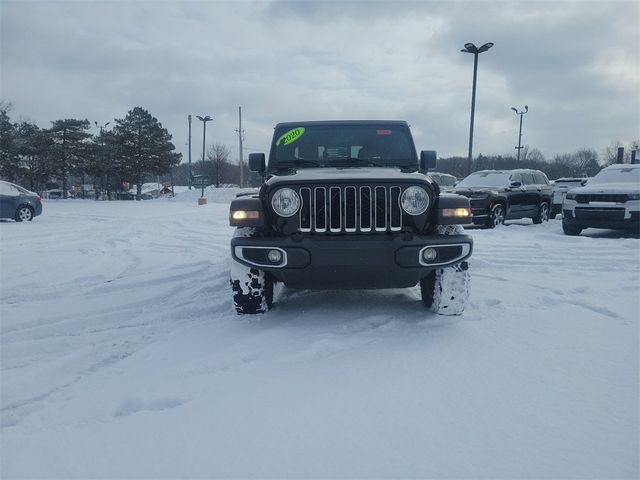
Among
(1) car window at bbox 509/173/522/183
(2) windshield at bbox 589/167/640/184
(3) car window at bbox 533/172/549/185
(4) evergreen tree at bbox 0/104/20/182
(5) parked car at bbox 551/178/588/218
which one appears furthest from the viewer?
(4) evergreen tree at bbox 0/104/20/182

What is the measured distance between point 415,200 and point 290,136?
2.12m

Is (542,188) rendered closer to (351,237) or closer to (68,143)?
(351,237)

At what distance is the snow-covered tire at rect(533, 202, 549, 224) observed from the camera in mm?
14036

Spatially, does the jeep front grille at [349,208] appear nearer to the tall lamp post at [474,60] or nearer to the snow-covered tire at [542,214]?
the snow-covered tire at [542,214]

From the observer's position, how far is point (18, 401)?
2.61m

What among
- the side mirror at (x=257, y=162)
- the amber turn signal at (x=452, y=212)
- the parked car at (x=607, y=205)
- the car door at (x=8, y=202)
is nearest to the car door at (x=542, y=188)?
the parked car at (x=607, y=205)

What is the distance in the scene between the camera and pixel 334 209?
3.64 metres

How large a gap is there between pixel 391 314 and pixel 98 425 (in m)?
2.40

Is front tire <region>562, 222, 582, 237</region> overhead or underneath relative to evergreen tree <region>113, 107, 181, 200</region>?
underneath

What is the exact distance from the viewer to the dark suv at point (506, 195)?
41.0 ft

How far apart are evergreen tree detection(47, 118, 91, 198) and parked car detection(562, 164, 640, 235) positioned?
4461 centimetres

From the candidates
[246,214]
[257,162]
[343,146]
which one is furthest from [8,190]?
[246,214]

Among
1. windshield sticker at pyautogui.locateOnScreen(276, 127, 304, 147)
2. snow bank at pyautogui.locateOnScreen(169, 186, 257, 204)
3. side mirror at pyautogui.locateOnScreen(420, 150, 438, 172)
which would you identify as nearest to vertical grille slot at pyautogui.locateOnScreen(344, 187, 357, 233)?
side mirror at pyautogui.locateOnScreen(420, 150, 438, 172)

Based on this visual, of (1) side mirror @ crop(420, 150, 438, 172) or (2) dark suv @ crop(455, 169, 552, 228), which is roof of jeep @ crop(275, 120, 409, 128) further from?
(2) dark suv @ crop(455, 169, 552, 228)
